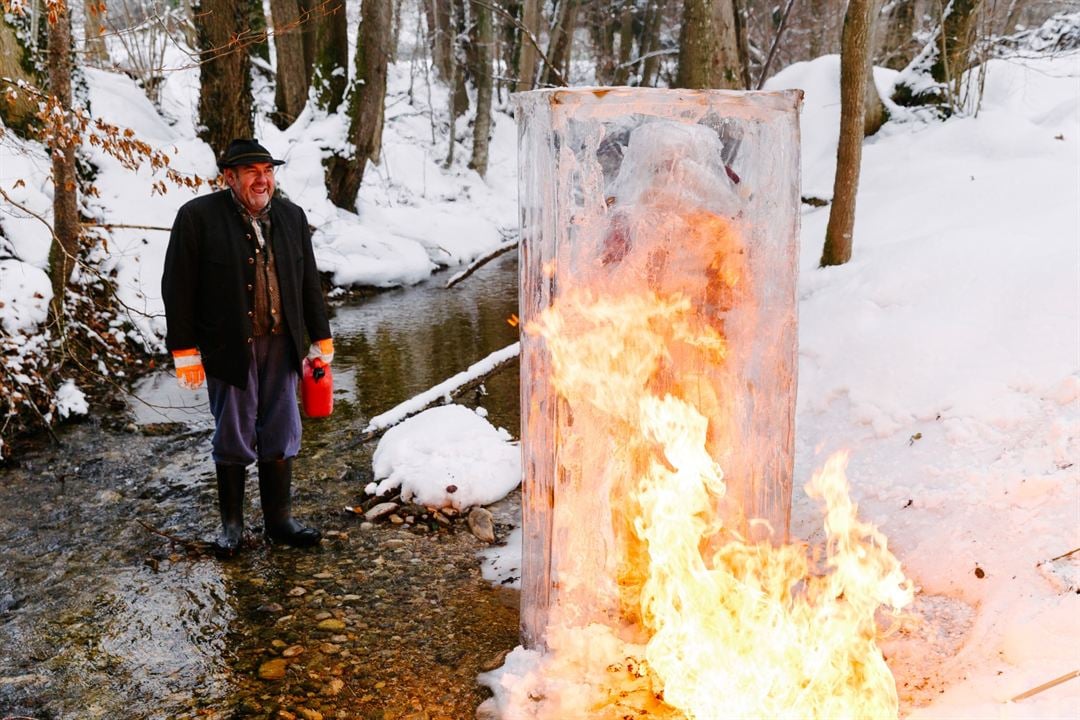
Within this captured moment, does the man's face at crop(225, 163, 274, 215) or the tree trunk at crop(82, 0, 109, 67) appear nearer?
the man's face at crop(225, 163, 274, 215)

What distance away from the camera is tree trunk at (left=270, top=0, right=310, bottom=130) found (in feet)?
50.4

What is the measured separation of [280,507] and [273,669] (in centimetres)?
121

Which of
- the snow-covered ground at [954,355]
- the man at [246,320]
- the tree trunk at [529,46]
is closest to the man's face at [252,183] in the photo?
the man at [246,320]

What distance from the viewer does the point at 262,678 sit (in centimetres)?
333

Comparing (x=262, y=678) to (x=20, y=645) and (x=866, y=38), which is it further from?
(x=866, y=38)

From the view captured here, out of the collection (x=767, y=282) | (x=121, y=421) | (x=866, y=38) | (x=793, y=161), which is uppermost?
(x=866, y=38)

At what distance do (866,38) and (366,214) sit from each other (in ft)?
32.3

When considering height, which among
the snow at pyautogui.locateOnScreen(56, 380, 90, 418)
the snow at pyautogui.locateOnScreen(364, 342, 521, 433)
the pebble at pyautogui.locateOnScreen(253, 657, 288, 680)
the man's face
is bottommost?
the pebble at pyautogui.locateOnScreen(253, 657, 288, 680)

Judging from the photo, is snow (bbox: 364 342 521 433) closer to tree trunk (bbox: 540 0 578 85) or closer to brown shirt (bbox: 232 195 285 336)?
brown shirt (bbox: 232 195 285 336)

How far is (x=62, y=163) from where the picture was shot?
224 inches

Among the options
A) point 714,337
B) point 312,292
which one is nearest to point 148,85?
point 312,292

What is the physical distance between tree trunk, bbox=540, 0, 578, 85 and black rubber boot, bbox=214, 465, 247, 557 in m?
15.9

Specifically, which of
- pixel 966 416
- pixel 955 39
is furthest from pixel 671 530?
pixel 955 39

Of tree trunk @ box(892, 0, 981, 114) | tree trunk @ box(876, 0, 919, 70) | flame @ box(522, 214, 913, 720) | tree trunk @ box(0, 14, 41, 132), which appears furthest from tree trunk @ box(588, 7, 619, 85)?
flame @ box(522, 214, 913, 720)
